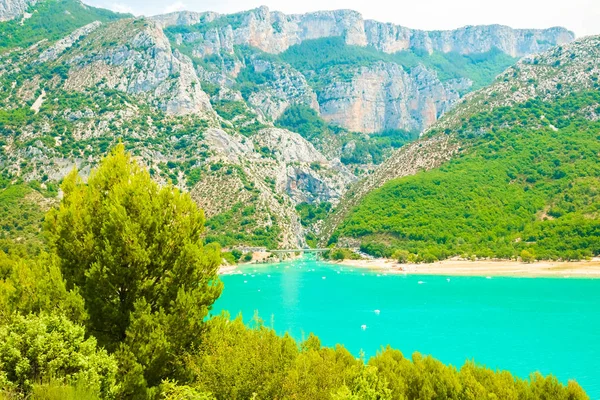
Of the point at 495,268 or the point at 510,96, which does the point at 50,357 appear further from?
the point at 510,96

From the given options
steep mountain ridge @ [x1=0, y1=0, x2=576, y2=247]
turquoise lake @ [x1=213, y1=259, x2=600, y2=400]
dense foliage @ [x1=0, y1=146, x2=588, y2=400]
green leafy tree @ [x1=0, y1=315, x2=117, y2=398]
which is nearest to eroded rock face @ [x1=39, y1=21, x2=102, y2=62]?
steep mountain ridge @ [x1=0, y1=0, x2=576, y2=247]

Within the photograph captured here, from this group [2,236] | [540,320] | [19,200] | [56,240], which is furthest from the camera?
[19,200]

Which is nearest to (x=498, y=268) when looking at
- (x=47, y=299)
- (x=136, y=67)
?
(x=47, y=299)

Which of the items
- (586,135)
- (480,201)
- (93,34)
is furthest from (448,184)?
(93,34)

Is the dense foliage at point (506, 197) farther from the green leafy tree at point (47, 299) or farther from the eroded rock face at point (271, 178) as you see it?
the green leafy tree at point (47, 299)

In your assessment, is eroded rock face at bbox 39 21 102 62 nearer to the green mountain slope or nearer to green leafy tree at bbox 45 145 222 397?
the green mountain slope

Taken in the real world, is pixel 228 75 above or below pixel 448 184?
above

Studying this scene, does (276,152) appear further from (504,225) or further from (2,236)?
(2,236)
